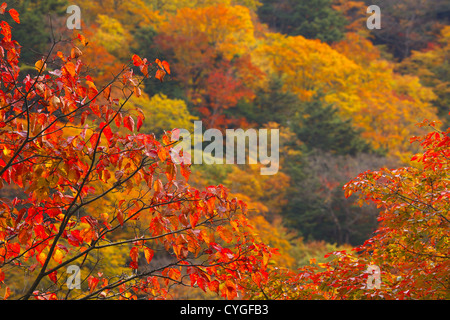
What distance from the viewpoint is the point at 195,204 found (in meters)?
2.62

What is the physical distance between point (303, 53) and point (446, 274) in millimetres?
24625

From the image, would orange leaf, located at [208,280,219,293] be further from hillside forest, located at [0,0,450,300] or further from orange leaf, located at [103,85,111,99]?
orange leaf, located at [103,85,111,99]

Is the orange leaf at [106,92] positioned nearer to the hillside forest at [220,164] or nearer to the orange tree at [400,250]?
the hillside forest at [220,164]

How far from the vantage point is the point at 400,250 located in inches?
147

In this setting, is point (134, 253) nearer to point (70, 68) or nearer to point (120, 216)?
point (120, 216)

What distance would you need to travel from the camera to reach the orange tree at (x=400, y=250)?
3.18 meters

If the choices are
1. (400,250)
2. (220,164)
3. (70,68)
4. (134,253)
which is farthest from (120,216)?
(220,164)

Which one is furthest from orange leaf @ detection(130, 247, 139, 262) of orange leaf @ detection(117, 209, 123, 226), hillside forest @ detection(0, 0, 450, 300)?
orange leaf @ detection(117, 209, 123, 226)

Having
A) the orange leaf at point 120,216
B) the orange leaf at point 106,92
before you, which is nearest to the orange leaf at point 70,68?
the orange leaf at point 106,92

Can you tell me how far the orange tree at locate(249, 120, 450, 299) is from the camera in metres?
3.18
